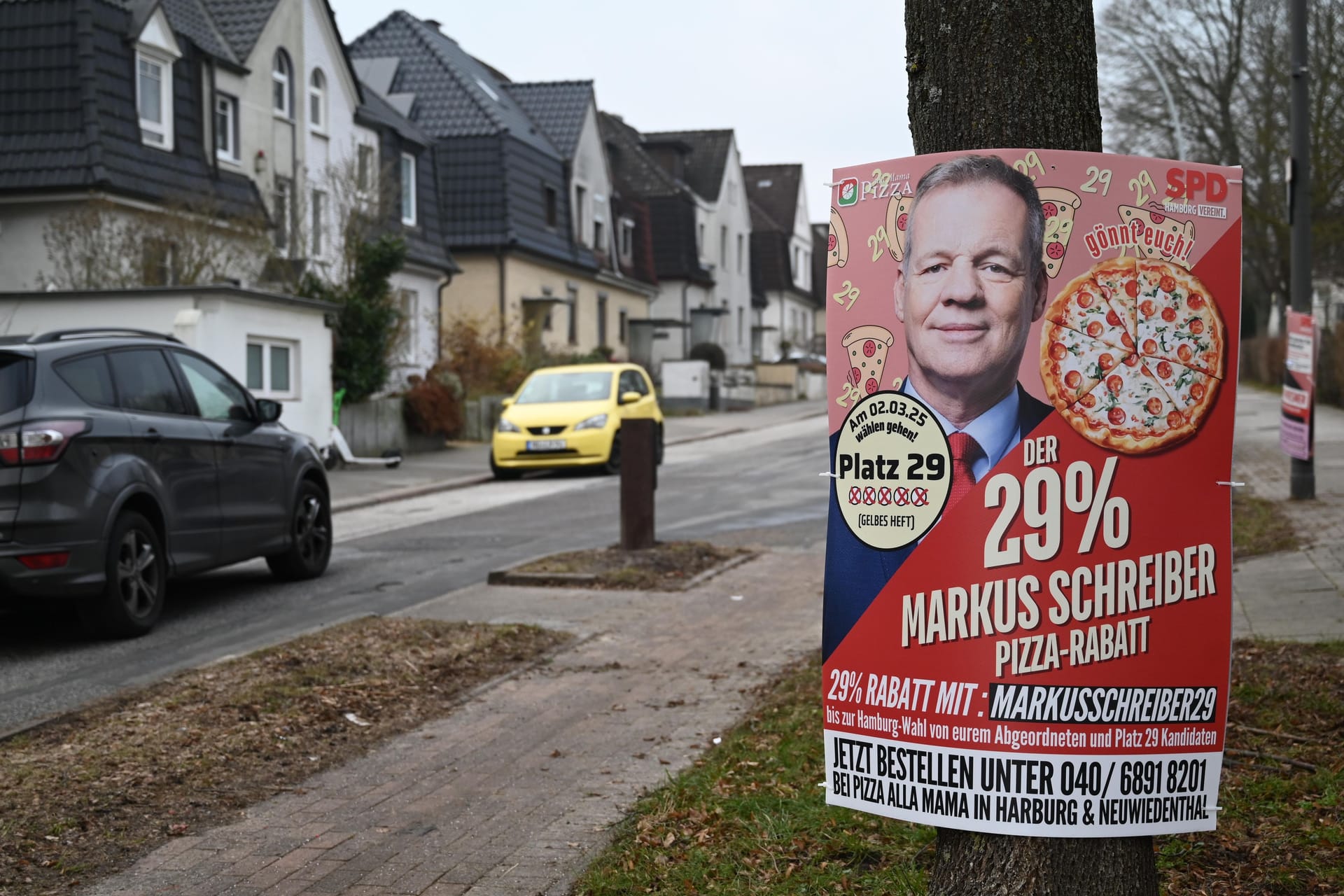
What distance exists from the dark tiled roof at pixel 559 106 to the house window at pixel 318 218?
15.0 m

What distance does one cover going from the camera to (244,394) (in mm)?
11289

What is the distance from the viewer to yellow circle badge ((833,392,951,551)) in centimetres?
356

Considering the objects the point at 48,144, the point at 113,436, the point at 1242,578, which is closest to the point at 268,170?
the point at 48,144

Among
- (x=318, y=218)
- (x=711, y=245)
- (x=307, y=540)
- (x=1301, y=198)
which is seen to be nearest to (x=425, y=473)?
(x=318, y=218)

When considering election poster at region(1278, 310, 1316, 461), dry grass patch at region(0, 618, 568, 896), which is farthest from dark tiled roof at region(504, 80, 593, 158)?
dry grass patch at region(0, 618, 568, 896)

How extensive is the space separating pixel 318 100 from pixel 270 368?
1281 centimetres

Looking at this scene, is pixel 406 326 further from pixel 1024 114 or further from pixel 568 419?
pixel 1024 114

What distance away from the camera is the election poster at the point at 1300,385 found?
14.8 m

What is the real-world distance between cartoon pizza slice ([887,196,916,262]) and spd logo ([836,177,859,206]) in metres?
0.10

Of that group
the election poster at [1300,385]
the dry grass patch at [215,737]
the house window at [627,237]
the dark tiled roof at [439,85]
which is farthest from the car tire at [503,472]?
the house window at [627,237]

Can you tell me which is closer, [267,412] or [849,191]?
[849,191]

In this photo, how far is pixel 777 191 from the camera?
258ft

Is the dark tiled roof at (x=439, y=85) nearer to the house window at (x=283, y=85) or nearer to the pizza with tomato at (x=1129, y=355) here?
the house window at (x=283, y=85)

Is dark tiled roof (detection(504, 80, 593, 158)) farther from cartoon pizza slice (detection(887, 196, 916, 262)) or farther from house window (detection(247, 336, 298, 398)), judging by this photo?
cartoon pizza slice (detection(887, 196, 916, 262))
